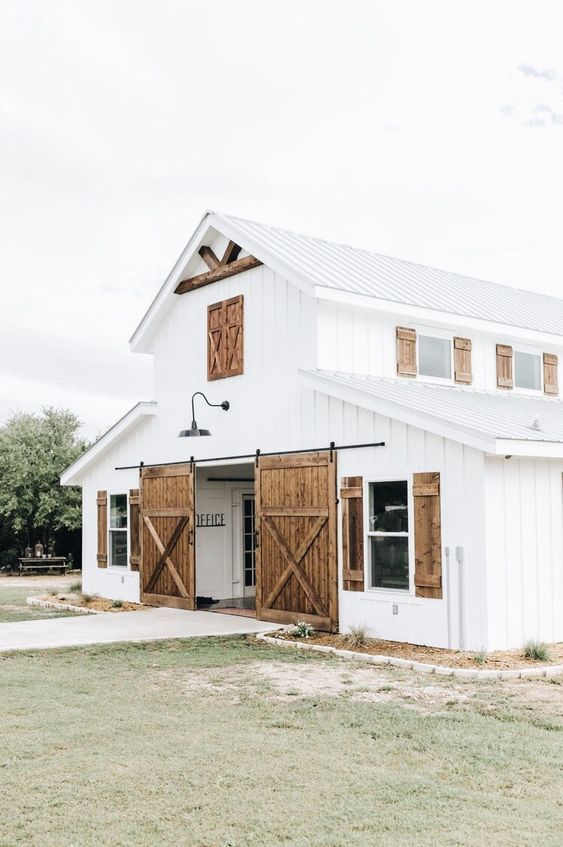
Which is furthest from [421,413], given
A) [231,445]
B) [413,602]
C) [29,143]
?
[29,143]

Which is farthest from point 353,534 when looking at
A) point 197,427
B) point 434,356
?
point 197,427

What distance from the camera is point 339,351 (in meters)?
15.0

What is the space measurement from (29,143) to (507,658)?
577 inches

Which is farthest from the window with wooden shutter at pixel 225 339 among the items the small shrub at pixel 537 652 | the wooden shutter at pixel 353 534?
the small shrub at pixel 537 652

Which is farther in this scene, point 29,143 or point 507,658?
point 29,143

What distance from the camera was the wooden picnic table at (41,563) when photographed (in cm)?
3080

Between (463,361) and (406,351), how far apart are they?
59.3 inches

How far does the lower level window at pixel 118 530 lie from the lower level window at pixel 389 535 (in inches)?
301

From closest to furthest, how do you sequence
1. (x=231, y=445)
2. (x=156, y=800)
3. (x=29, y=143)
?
1. (x=156, y=800)
2. (x=231, y=445)
3. (x=29, y=143)

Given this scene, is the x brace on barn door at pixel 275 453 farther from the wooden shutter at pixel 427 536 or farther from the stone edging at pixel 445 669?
the stone edging at pixel 445 669

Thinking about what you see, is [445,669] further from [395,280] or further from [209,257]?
[209,257]

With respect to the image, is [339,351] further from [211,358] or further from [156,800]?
[156,800]

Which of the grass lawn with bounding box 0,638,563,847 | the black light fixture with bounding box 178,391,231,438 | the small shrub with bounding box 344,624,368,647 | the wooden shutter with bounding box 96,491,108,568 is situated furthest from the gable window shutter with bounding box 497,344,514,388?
the wooden shutter with bounding box 96,491,108,568

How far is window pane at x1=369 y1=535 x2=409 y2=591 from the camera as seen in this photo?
12.7 meters
